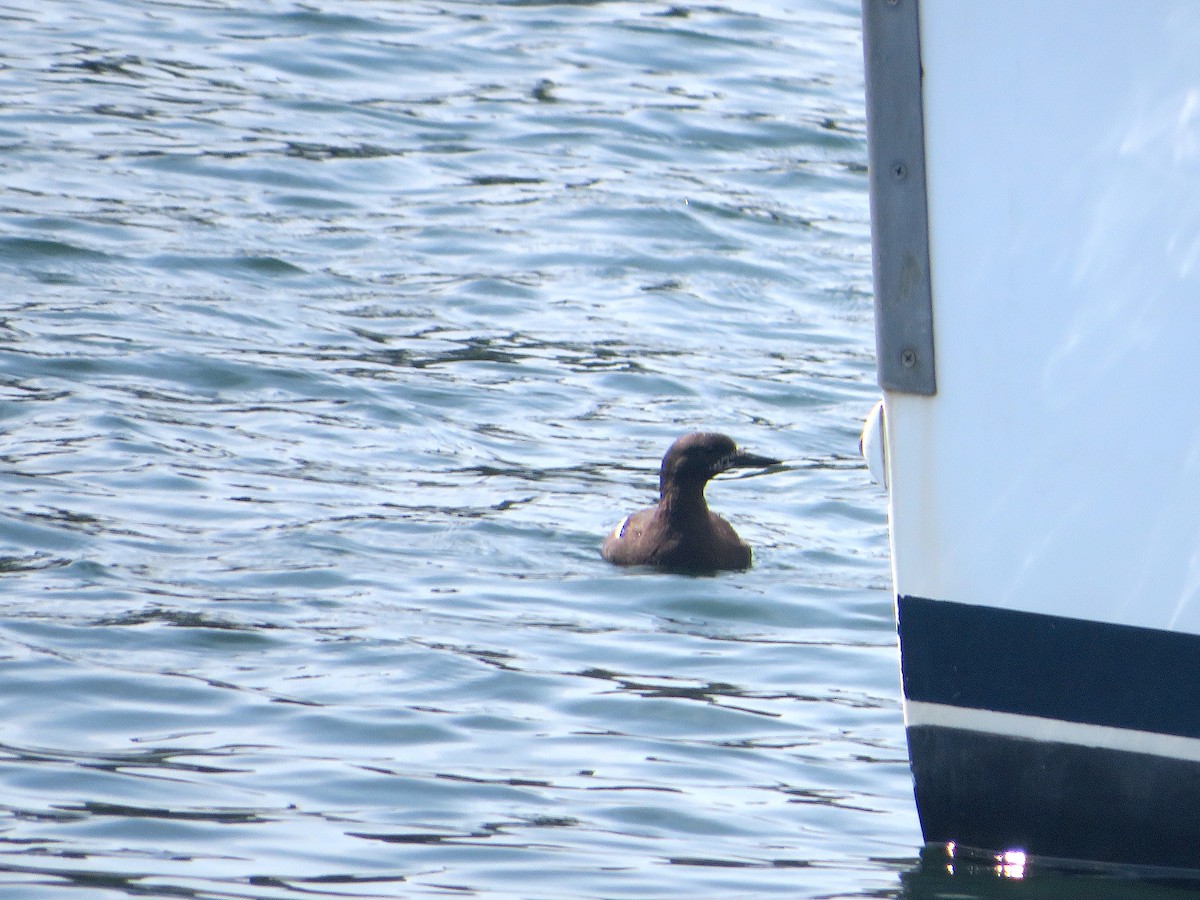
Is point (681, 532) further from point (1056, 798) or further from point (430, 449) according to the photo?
point (1056, 798)

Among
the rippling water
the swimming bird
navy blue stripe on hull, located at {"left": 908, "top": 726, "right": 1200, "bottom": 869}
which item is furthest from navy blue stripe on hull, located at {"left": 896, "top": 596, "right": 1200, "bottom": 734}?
the swimming bird

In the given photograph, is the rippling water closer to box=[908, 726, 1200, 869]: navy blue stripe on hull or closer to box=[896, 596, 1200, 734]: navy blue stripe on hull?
box=[908, 726, 1200, 869]: navy blue stripe on hull

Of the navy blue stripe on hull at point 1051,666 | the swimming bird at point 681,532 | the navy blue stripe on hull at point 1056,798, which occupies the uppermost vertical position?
the navy blue stripe on hull at point 1051,666

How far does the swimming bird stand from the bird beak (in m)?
0.13

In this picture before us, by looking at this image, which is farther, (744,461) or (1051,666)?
(744,461)

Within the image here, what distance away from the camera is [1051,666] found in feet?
16.6

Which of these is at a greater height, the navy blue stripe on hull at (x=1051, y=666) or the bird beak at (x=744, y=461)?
the navy blue stripe on hull at (x=1051, y=666)

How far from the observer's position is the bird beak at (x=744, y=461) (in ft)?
30.8

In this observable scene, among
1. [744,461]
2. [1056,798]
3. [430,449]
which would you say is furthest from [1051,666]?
[430,449]

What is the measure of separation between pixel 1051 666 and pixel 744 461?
14.7 ft

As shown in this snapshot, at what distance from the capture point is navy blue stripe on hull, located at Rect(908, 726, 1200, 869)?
506 centimetres

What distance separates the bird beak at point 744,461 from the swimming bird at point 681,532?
0.44 ft

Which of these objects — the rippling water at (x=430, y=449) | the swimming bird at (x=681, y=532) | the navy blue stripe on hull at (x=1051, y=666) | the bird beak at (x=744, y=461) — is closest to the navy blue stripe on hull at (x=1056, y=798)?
the navy blue stripe on hull at (x=1051, y=666)

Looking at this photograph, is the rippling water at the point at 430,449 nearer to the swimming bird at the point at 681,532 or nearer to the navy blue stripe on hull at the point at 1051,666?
the swimming bird at the point at 681,532
